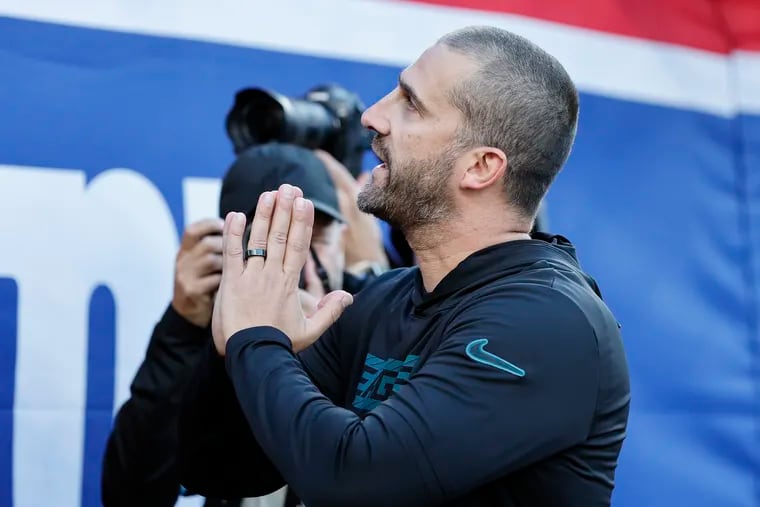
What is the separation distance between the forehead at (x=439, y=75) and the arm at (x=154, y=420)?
0.69 meters

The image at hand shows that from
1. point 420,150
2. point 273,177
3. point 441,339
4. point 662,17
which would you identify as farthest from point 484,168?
point 662,17

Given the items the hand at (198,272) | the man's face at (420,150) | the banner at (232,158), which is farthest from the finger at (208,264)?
the man's face at (420,150)

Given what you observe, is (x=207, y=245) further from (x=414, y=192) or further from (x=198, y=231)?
(x=414, y=192)

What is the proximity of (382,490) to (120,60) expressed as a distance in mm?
1395

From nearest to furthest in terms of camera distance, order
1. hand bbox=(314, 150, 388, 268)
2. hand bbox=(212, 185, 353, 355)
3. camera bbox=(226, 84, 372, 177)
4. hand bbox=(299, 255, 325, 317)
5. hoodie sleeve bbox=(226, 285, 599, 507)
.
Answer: hoodie sleeve bbox=(226, 285, 599, 507) → hand bbox=(212, 185, 353, 355) → hand bbox=(299, 255, 325, 317) → camera bbox=(226, 84, 372, 177) → hand bbox=(314, 150, 388, 268)

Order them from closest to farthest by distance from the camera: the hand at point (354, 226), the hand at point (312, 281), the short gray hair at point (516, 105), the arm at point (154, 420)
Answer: the short gray hair at point (516, 105) < the arm at point (154, 420) < the hand at point (312, 281) < the hand at point (354, 226)

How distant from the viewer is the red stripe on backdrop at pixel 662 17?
9.63ft

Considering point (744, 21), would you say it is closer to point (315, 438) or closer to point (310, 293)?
point (310, 293)

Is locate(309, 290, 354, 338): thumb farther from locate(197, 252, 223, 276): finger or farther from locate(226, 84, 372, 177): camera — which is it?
locate(226, 84, 372, 177): camera

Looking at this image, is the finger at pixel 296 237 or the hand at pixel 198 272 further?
the hand at pixel 198 272

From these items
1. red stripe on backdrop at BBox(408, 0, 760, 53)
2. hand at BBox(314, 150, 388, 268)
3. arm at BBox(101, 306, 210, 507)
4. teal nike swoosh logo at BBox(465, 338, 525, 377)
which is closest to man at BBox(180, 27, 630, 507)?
teal nike swoosh logo at BBox(465, 338, 525, 377)

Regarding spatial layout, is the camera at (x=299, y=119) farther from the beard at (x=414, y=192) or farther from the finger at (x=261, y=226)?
the finger at (x=261, y=226)

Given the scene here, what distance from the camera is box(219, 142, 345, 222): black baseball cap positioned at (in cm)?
195

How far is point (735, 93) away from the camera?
3.25 metres
